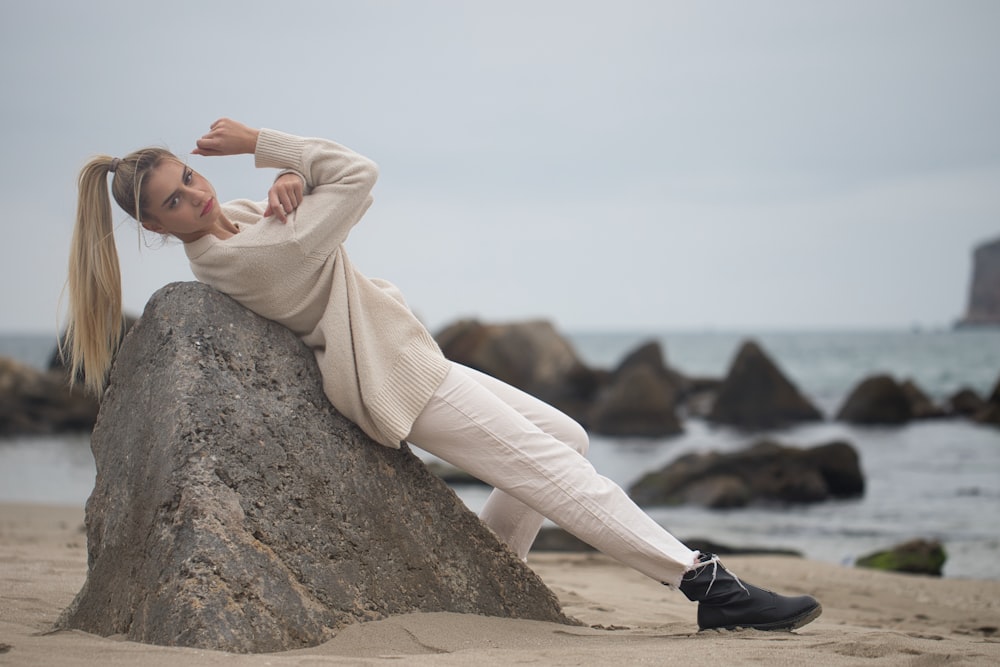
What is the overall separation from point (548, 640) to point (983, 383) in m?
39.0

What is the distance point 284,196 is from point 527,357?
21.9 meters

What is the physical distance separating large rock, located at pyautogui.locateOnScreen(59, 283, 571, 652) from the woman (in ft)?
0.48

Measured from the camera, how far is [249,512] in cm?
378

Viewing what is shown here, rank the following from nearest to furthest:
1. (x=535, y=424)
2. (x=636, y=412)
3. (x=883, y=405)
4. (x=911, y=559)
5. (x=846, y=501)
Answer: (x=535, y=424) < (x=911, y=559) < (x=846, y=501) < (x=636, y=412) < (x=883, y=405)

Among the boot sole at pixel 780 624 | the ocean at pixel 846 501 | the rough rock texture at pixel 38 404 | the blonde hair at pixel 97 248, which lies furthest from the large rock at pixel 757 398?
the blonde hair at pixel 97 248

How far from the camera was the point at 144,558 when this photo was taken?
375cm

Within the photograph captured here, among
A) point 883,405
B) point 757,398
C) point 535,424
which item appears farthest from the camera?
point 757,398

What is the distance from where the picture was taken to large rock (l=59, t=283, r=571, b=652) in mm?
3611

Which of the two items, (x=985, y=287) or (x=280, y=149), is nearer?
(x=280, y=149)

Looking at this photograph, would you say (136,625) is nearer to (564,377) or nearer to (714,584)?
(714,584)

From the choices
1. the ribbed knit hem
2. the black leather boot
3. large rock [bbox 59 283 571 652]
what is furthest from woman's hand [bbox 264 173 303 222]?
the black leather boot

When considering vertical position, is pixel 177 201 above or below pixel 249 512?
above

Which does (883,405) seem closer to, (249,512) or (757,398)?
(757,398)

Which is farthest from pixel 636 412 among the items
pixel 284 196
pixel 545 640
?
pixel 284 196
